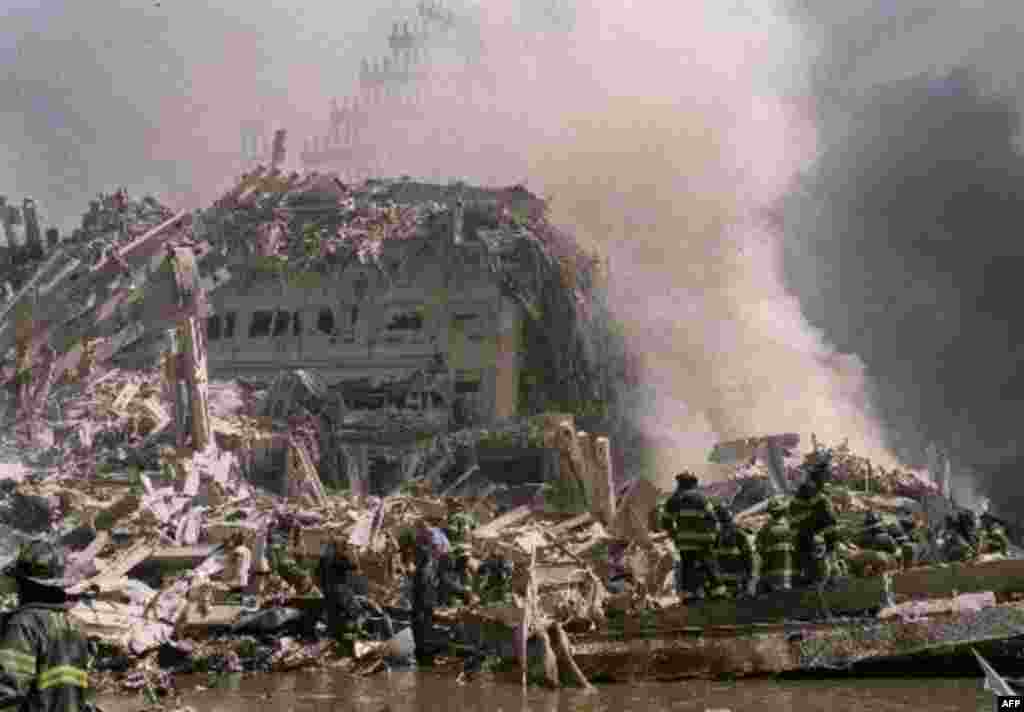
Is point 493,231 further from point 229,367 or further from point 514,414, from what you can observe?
point 229,367

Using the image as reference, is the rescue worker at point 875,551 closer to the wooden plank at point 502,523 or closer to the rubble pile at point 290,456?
the rubble pile at point 290,456

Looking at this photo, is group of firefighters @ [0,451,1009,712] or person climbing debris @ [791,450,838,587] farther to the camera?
person climbing debris @ [791,450,838,587]

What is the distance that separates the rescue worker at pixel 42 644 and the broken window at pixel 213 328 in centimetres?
2721

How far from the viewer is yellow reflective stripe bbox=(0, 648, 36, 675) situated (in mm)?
4016

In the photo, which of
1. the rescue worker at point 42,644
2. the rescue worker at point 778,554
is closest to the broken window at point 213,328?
the rescue worker at point 778,554

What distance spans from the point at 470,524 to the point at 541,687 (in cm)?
590

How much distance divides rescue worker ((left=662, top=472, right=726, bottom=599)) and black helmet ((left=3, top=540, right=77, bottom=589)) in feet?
25.6

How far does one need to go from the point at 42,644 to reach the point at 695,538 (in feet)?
26.5

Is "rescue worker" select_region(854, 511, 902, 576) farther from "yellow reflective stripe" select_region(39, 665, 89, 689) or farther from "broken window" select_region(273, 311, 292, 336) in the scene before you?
"broken window" select_region(273, 311, 292, 336)

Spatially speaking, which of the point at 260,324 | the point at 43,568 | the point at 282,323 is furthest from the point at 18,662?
the point at 260,324

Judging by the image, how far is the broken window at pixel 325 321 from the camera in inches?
1203

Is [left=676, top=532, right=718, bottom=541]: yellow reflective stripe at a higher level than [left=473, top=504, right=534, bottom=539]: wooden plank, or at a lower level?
lower

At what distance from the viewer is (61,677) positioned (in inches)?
162

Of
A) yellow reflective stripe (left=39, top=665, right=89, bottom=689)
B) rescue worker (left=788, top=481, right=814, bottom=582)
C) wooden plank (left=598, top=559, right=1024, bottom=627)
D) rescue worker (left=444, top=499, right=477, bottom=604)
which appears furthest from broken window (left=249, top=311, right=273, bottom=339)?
yellow reflective stripe (left=39, top=665, right=89, bottom=689)
